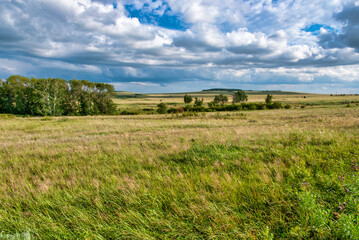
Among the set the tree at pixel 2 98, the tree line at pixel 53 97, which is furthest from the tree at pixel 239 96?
the tree at pixel 2 98

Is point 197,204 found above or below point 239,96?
below

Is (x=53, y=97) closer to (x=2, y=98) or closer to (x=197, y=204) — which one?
(x=2, y=98)

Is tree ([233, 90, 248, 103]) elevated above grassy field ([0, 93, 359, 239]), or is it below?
above

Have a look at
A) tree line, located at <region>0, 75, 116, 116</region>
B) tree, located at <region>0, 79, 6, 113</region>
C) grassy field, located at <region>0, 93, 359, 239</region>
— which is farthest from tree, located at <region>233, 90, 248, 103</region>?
grassy field, located at <region>0, 93, 359, 239</region>

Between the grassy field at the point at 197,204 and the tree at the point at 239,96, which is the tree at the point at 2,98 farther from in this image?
the tree at the point at 239,96

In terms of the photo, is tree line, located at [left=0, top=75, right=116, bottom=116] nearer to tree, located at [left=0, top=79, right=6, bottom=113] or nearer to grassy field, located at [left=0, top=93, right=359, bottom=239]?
tree, located at [left=0, top=79, right=6, bottom=113]

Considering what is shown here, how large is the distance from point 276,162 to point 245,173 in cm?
93

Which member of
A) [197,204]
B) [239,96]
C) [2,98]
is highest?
[239,96]

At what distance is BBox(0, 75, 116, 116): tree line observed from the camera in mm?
55594

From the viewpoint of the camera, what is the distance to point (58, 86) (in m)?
57.3

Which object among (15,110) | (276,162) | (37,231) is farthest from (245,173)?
(15,110)

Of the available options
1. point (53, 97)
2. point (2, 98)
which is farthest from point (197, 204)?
point (2, 98)

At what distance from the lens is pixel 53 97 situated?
57500 millimetres

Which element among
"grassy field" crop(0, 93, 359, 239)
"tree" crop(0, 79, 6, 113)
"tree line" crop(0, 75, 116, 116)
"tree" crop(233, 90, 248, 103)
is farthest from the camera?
"tree" crop(233, 90, 248, 103)
